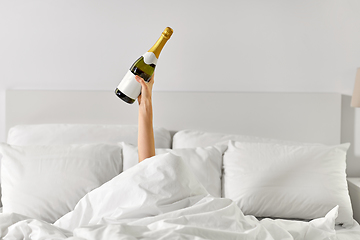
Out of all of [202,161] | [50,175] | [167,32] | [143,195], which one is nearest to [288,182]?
[202,161]

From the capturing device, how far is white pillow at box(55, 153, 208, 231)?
1381 mm

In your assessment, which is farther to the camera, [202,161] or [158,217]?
[202,161]

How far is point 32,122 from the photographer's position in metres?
2.37

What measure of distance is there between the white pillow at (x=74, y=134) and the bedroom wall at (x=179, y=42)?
31 cm

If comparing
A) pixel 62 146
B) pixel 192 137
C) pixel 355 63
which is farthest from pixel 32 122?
pixel 355 63

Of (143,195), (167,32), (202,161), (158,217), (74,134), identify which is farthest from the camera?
(74,134)

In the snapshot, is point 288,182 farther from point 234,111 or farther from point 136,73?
point 136,73

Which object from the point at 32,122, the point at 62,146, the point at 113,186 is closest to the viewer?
the point at 113,186

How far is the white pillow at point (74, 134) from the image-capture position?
7.12 ft

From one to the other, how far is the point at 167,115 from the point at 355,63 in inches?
50.6

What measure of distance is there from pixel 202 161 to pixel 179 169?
522 mm

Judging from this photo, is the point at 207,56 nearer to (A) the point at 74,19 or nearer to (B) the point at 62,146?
(A) the point at 74,19

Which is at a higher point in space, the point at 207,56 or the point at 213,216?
the point at 207,56

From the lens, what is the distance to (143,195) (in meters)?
1.41
